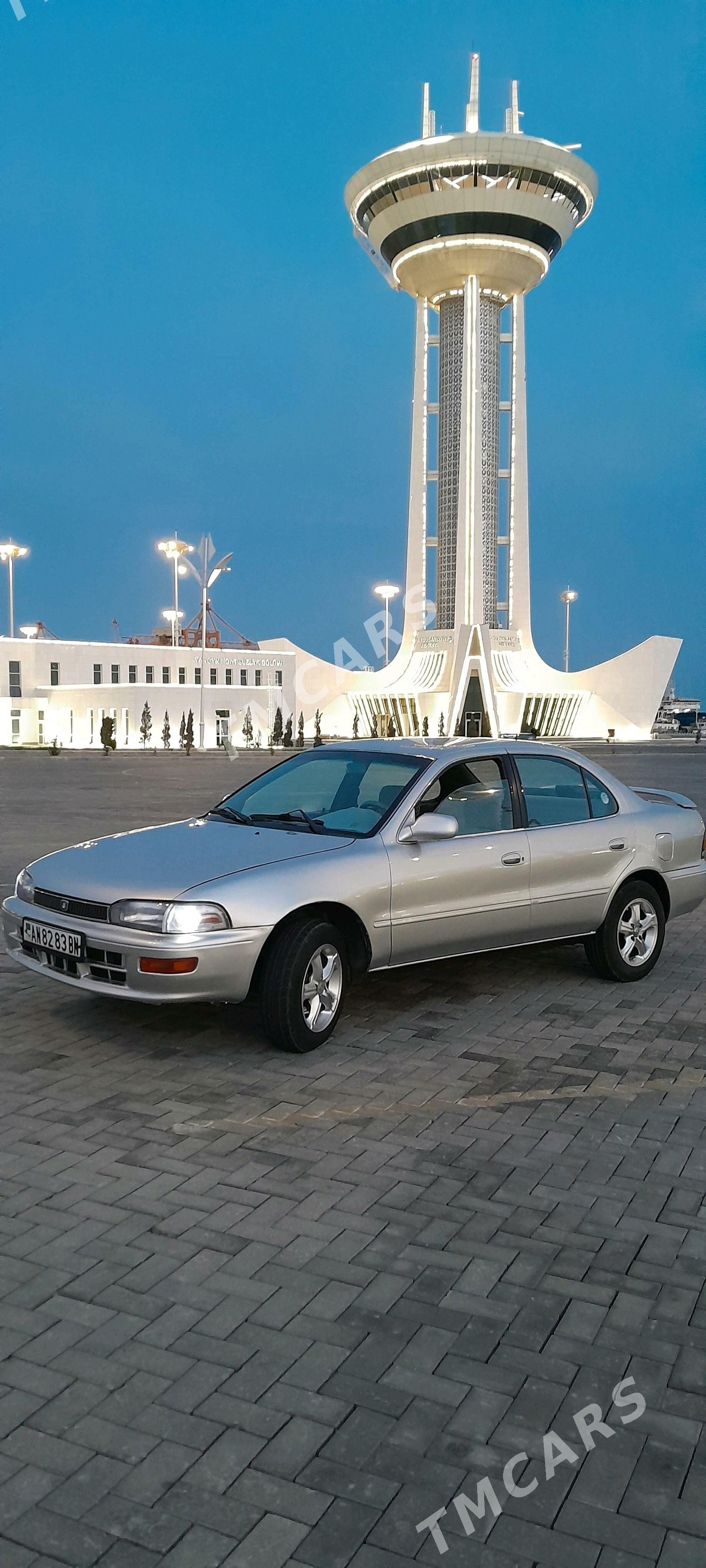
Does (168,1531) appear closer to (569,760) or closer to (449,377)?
(569,760)

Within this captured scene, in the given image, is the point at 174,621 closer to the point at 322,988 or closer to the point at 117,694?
the point at 117,694

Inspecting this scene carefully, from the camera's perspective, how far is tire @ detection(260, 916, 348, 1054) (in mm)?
5297

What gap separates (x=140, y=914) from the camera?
5.16m

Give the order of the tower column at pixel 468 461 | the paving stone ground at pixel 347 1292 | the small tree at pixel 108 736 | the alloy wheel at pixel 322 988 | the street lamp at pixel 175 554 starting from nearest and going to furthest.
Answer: the paving stone ground at pixel 347 1292, the alloy wheel at pixel 322 988, the small tree at pixel 108 736, the street lamp at pixel 175 554, the tower column at pixel 468 461

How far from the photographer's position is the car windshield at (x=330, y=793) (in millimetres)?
6211

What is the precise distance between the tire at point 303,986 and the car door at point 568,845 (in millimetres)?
1501

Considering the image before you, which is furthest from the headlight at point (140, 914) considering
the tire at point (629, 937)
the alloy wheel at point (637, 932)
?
the alloy wheel at point (637, 932)

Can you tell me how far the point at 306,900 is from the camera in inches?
212

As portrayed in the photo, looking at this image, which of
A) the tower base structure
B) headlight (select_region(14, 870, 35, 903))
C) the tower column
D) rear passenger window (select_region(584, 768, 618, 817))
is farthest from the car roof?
the tower column

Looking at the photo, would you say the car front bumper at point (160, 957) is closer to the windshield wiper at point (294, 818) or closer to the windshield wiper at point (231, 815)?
the windshield wiper at point (294, 818)

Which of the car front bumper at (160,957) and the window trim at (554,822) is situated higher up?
the window trim at (554,822)

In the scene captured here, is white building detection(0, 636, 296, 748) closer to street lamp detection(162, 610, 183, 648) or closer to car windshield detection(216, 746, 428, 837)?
street lamp detection(162, 610, 183, 648)

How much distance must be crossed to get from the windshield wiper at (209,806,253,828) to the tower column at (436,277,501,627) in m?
86.5

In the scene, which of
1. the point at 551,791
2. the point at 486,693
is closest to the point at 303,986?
the point at 551,791
